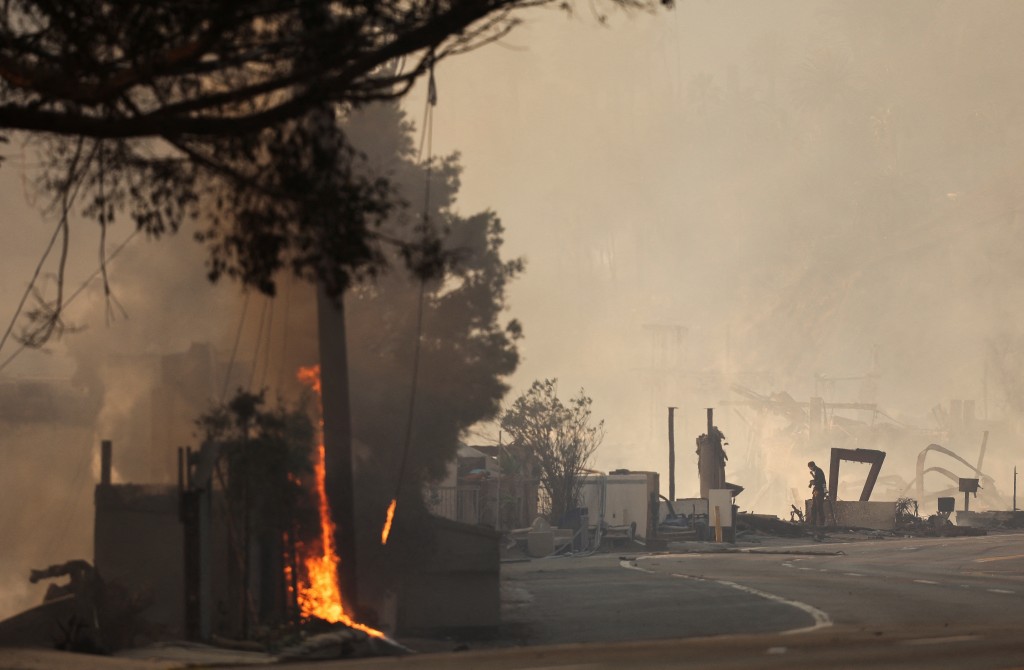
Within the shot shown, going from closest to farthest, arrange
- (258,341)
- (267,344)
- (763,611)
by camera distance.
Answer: (267,344) → (258,341) → (763,611)

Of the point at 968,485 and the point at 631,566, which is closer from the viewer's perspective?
the point at 631,566

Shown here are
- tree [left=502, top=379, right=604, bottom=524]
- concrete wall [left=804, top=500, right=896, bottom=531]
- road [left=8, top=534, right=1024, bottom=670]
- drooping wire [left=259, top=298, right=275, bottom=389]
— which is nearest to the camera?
road [left=8, top=534, right=1024, bottom=670]

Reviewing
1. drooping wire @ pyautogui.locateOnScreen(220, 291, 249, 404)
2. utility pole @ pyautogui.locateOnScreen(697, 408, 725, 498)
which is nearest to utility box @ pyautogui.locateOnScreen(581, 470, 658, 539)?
utility pole @ pyautogui.locateOnScreen(697, 408, 725, 498)

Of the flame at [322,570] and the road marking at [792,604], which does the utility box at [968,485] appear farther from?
the flame at [322,570]

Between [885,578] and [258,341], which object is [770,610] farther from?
[258,341]

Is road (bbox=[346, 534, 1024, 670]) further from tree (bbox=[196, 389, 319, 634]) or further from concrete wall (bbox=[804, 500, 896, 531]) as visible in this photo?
concrete wall (bbox=[804, 500, 896, 531])

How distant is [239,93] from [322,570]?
17.6 m

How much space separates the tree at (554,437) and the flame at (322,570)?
181 ft

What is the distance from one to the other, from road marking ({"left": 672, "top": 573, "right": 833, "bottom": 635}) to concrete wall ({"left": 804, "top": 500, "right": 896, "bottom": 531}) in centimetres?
5011

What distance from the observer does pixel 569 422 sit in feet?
297

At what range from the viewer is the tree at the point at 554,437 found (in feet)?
278

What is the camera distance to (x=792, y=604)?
108 feet

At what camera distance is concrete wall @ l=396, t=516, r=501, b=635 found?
34938 mm

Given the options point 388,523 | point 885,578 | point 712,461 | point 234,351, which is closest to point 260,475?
point 234,351
